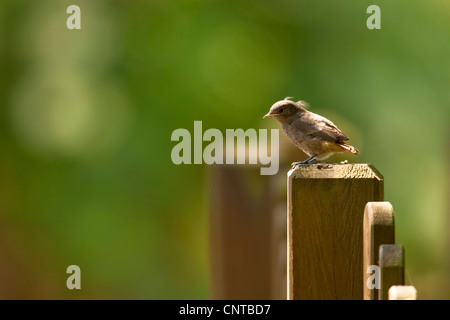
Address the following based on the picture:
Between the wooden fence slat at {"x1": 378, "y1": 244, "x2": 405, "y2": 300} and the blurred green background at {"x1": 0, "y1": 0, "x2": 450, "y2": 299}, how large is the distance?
231 inches

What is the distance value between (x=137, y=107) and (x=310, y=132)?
200 inches

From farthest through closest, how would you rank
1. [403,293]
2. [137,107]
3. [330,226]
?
[137,107] → [330,226] → [403,293]

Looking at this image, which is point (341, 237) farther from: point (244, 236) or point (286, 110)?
point (244, 236)

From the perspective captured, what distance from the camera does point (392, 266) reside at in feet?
5.76

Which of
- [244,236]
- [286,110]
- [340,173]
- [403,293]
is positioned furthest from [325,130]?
[403,293]

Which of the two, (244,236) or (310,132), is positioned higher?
(310,132)

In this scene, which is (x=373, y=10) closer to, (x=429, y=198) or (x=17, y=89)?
(x=429, y=198)

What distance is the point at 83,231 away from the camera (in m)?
8.21

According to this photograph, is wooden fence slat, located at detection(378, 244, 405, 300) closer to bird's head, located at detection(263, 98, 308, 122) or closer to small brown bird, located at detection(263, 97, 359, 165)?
small brown bird, located at detection(263, 97, 359, 165)

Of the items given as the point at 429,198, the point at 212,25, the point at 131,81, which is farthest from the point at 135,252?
the point at 429,198

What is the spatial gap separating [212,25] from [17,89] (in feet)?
6.29

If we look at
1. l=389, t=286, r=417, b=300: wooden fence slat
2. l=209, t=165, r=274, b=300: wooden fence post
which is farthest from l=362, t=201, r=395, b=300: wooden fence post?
l=209, t=165, r=274, b=300: wooden fence post
